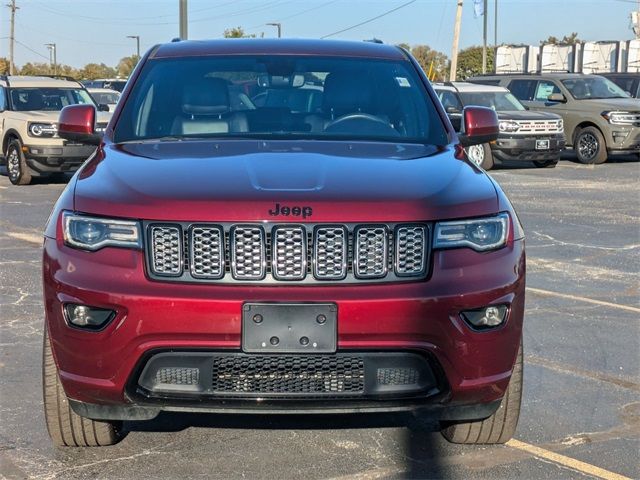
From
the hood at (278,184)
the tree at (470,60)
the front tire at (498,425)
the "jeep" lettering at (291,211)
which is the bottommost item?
the front tire at (498,425)

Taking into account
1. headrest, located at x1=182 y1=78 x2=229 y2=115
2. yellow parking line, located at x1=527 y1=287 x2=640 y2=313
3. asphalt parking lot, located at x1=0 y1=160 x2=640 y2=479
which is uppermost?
headrest, located at x1=182 y1=78 x2=229 y2=115

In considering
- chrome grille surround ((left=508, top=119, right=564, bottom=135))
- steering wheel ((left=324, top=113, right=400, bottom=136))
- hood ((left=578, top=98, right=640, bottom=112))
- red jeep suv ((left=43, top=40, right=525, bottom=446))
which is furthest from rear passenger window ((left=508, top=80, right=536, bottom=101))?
red jeep suv ((left=43, top=40, right=525, bottom=446))

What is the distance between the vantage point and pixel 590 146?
71.1ft

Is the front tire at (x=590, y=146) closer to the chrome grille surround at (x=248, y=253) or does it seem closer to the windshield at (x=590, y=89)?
the windshield at (x=590, y=89)

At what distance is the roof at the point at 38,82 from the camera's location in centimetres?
1775

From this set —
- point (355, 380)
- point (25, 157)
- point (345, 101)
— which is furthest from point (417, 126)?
point (25, 157)

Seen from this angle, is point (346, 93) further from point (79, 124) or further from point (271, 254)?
point (271, 254)

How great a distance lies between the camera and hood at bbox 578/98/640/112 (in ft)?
69.1

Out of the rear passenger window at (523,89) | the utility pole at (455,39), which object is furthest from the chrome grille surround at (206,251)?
the utility pole at (455,39)

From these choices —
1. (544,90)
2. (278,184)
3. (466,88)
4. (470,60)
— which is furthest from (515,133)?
(470,60)

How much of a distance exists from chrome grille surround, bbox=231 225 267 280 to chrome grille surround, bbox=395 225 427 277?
1.62 ft

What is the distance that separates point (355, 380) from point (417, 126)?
1.85 metres

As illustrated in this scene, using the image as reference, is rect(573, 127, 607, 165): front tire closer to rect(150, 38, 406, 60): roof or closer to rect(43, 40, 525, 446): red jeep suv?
rect(150, 38, 406, 60): roof

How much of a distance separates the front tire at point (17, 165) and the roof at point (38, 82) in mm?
1187
